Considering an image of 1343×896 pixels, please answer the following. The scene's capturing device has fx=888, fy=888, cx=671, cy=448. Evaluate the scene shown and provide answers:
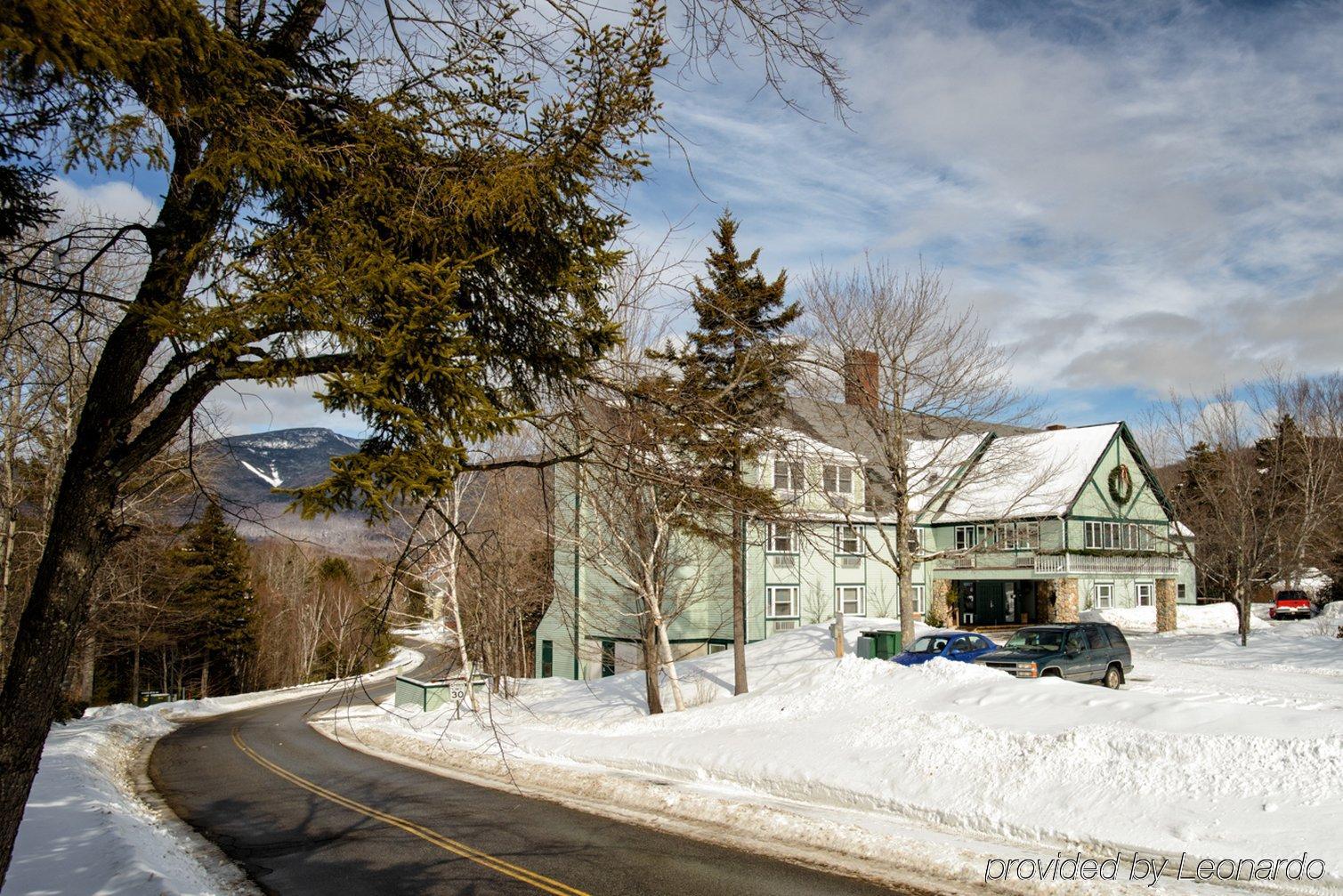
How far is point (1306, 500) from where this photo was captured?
125 feet

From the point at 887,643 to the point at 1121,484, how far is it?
27327mm

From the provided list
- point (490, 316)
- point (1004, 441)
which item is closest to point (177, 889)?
point (490, 316)

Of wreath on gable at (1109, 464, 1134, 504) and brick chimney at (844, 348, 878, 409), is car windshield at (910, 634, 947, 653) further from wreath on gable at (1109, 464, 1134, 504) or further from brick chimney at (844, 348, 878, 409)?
wreath on gable at (1109, 464, 1134, 504)

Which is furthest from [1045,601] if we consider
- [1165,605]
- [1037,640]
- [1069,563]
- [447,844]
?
[447,844]

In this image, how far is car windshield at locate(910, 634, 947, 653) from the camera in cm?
2638

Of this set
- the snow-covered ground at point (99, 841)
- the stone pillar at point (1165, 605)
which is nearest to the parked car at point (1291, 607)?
the stone pillar at point (1165, 605)

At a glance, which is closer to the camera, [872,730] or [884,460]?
[872,730]

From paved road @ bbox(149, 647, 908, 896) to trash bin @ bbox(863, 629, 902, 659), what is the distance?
14.8 meters

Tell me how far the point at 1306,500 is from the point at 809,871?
37.7m

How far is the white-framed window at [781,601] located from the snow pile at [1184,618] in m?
14.9

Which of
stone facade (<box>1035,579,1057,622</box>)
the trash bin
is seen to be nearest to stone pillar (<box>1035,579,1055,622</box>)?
stone facade (<box>1035,579,1057,622</box>)

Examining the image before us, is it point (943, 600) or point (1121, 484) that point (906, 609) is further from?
point (1121, 484)

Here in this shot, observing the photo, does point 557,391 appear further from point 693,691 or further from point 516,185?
point 693,691

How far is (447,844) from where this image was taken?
1256cm
